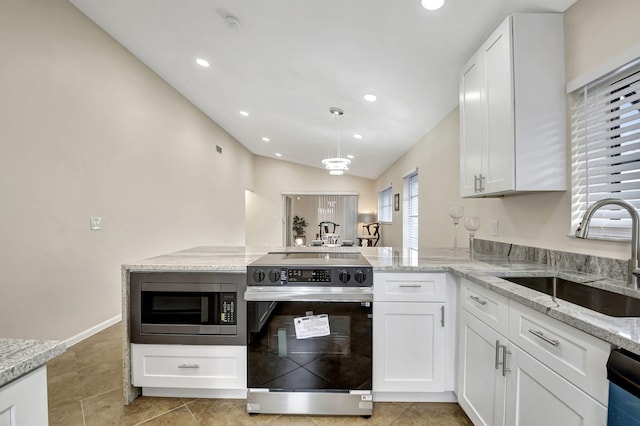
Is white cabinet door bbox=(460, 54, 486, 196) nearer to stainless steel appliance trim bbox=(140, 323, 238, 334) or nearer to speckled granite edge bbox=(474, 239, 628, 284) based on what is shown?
speckled granite edge bbox=(474, 239, 628, 284)

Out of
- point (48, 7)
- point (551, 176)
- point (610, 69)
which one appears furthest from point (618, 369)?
point (48, 7)

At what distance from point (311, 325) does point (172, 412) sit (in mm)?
1015

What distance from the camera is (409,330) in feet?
5.72

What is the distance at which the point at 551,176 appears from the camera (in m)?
1.65

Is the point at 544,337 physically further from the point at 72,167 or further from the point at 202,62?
the point at 202,62

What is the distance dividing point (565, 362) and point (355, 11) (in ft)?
7.18

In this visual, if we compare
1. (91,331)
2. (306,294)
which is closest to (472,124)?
(306,294)

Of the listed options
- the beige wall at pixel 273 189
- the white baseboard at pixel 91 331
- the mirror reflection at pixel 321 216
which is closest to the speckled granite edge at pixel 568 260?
the white baseboard at pixel 91 331

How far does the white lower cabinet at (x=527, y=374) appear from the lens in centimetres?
87

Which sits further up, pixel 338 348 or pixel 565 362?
pixel 565 362

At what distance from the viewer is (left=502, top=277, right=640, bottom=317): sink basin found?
47.3 inches

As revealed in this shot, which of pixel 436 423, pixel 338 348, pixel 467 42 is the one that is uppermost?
pixel 467 42

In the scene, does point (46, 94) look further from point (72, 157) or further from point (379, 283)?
point (379, 283)

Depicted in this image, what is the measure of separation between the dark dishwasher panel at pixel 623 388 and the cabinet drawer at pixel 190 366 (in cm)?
160
